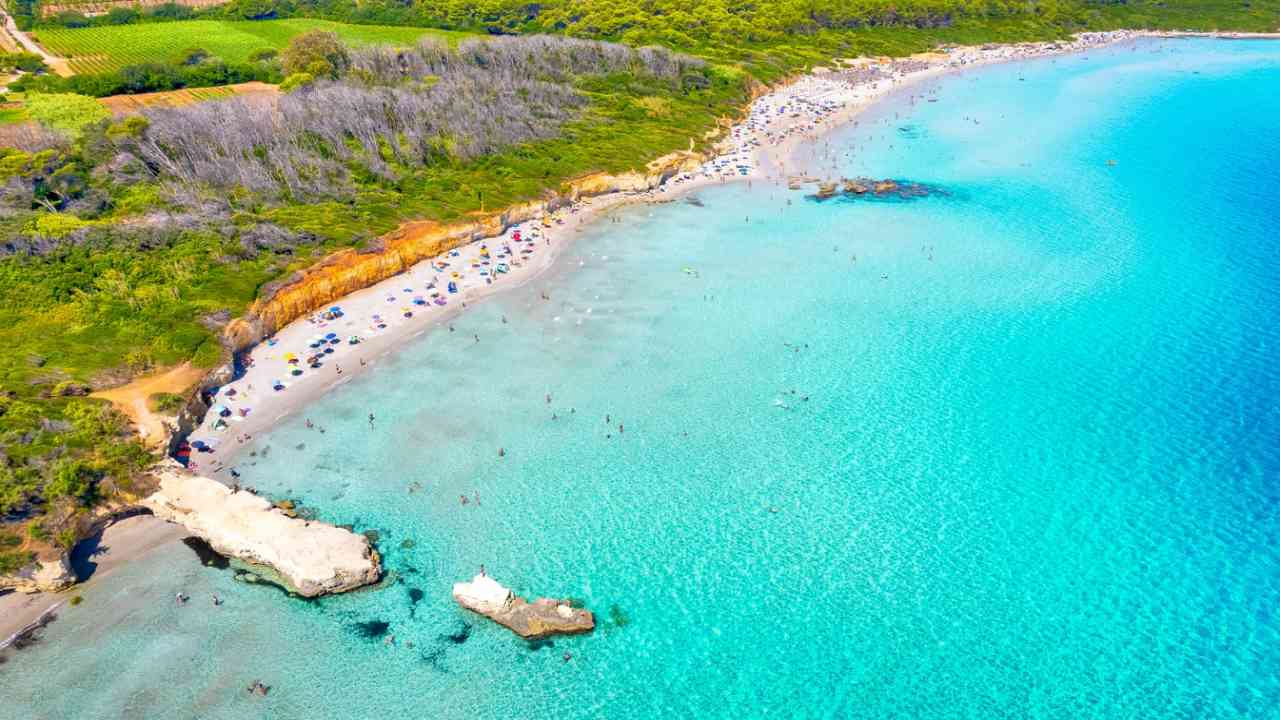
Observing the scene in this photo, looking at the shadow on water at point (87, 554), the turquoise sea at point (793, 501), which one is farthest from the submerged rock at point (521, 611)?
the shadow on water at point (87, 554)

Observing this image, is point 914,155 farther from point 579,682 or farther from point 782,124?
point 579,682

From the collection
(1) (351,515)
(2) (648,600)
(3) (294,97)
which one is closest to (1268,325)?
(2) (648,600)

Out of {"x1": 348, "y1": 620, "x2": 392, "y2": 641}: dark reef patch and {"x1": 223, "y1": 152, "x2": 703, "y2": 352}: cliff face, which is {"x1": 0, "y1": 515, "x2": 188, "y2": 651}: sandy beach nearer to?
{"x1": 348, "y1": 620, "x2": 392, "y2": 641}: dark reef patch

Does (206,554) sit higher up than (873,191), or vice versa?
(873,191)

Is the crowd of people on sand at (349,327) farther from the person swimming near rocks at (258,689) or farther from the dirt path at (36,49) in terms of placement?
the dirt path at (36,49)

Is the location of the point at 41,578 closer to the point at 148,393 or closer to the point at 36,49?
the point at 148,393

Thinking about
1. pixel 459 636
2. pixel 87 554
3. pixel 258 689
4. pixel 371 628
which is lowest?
pixel 258 689

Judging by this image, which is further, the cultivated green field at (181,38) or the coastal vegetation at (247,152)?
the cultivated green field at (181,38)

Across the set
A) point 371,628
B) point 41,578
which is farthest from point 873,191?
point 41,578
